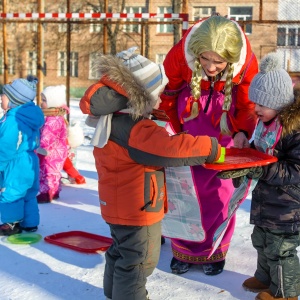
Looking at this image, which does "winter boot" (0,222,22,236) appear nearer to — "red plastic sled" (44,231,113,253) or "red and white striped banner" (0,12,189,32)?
"red plastic sled" (44,231,113,253)

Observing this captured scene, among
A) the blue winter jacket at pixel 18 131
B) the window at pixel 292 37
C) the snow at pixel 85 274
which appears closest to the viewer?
the snow at pixel 85 274

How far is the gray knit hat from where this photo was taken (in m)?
2.58

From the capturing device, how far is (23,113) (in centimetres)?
402

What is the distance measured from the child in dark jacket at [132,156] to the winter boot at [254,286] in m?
0.64

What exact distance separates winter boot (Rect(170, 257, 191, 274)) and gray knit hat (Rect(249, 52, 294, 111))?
3.82 feet

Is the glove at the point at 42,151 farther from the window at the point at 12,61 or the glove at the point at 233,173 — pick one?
the window at the point at 12,61

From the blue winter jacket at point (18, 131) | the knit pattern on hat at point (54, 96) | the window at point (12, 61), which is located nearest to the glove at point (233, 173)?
the blue winter jacket at point (18, 131)

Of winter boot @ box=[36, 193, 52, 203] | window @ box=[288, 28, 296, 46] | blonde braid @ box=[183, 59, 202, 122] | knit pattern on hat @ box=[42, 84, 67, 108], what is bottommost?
winter boot @ box=[36, 193, 52, 203]

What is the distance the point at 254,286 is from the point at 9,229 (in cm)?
199

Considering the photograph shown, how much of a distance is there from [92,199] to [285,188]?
294 centimetres

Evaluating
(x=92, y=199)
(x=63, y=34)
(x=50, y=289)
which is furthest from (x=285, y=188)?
(x=63, y=34)

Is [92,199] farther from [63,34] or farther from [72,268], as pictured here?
[63,34]

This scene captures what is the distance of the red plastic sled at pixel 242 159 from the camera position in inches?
91.5

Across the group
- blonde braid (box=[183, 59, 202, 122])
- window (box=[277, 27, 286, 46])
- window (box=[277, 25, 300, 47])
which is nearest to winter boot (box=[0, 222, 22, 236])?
blonde braid (box=[183, 59, 202, 122])
